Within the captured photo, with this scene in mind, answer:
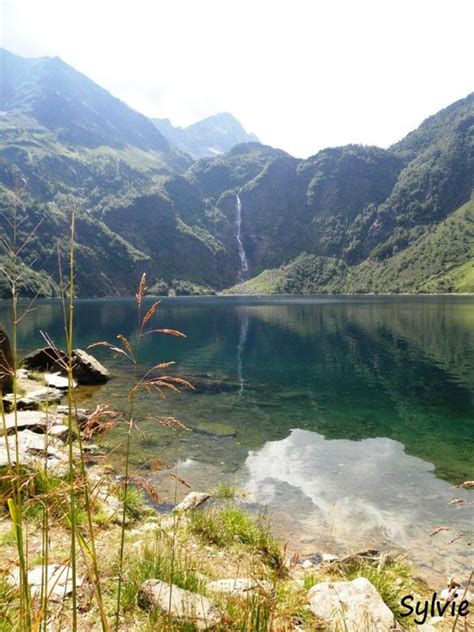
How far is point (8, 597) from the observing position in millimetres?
5484

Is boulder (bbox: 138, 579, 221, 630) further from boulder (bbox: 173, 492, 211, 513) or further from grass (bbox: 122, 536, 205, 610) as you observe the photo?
boulder (bbox: 173, 492, 211, 513)

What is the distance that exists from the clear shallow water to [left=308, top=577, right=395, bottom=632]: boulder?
11.7ft

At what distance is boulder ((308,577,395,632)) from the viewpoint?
666 centimetres

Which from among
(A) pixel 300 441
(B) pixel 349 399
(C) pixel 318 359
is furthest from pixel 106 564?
(C) pixel 318 359

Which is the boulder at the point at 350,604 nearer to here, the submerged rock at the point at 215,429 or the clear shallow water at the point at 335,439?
the clear shallow water at the point at 335,439

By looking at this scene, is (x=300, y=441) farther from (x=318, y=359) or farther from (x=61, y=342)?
(x=61, y=342)

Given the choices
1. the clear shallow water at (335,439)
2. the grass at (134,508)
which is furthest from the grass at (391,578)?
the grass at (134,508)

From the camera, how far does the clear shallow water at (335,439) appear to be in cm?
1341

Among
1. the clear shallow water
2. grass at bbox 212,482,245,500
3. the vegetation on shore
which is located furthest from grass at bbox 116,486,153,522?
grass at bbox 212,482,245,500

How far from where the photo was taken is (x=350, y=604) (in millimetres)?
7125

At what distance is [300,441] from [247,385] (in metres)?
12.9

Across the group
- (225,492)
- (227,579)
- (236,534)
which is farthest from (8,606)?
(225,492)

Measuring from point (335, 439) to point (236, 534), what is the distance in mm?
11964

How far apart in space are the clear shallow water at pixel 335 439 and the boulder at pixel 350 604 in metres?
3.57
